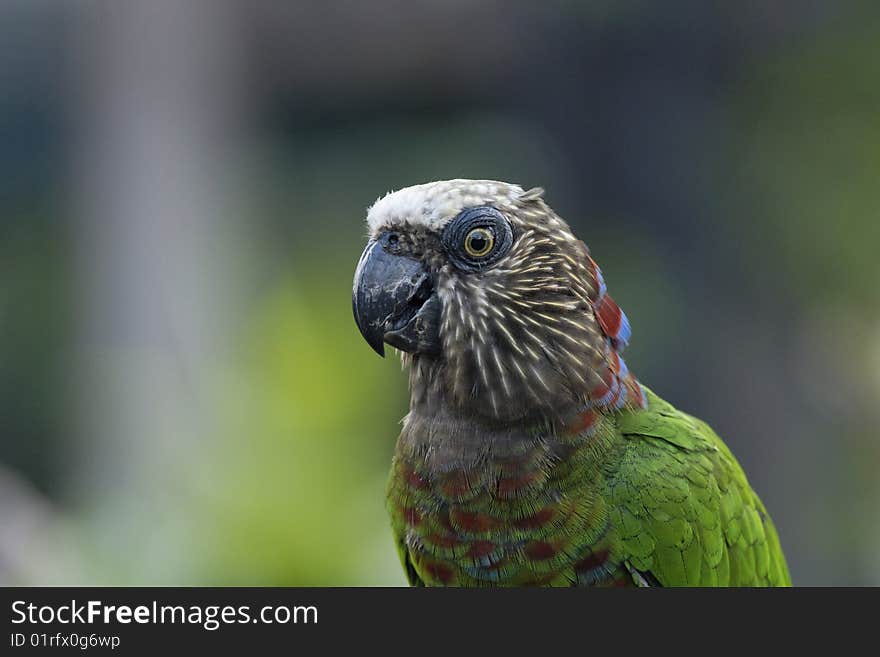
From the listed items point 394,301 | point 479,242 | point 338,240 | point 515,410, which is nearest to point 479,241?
point 479,242

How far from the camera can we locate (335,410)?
508 cm

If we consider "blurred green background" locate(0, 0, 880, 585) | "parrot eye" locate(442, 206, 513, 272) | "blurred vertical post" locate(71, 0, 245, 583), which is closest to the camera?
"parrot eye" locate(442, 206, 513, 272)

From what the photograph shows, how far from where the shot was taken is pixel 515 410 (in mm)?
2324

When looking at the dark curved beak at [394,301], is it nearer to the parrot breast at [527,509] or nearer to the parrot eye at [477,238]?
the parrot eye at [477,238]

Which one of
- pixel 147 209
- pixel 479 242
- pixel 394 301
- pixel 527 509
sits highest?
pixel 479 242

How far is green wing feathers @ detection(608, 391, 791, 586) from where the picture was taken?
7.60 feet

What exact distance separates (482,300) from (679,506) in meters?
0.79

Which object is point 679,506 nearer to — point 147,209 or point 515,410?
point 515,410

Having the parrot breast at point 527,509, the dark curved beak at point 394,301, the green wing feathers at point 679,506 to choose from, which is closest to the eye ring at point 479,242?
the dark curved beak at point 394,301

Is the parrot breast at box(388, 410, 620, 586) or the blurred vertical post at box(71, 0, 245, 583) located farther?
the blurred vertical post at box(71, 0, 245, 583)

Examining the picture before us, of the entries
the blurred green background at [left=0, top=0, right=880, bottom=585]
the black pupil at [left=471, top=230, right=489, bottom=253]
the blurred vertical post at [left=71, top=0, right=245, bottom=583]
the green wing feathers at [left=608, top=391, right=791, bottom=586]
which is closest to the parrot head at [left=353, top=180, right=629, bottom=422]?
the black pupil at [left=471, top=230, right=489, bottom=253]

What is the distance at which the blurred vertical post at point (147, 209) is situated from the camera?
5863mm

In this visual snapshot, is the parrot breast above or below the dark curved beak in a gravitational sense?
below

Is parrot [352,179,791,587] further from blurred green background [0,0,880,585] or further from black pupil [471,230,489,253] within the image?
blurred green background [0,0,880,585]
